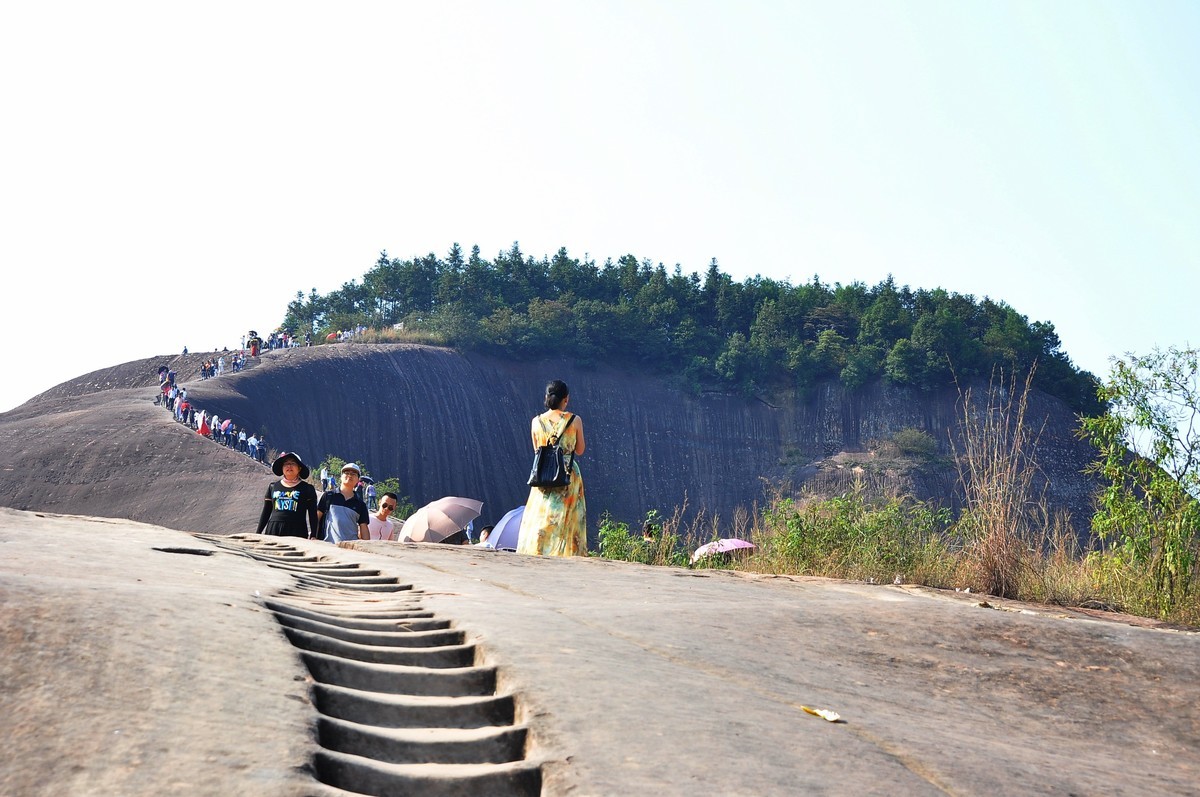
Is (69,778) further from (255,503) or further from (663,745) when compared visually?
(255,503)

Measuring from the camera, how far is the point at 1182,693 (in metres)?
5.07

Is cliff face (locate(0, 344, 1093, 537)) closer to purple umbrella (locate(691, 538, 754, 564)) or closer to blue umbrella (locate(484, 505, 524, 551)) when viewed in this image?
blue umbrella (locate(484, 505, 524, 551))

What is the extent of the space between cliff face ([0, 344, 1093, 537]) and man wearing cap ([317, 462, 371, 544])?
32.3 meters

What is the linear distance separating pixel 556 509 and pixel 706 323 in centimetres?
5920

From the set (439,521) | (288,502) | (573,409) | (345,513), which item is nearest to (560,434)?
(345,513)

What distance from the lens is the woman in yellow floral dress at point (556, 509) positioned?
8883 mm

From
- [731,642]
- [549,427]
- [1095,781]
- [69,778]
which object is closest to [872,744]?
[1095,781]

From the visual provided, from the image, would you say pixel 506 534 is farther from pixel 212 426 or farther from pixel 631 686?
pixel 212 426

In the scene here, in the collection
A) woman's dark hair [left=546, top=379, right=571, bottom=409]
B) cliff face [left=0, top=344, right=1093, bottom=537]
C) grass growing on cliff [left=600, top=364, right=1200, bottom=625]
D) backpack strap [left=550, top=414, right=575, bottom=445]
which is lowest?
grass growing on cliff [left=600, top=364, right=1200, bottom=625]

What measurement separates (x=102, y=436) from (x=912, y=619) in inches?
1262

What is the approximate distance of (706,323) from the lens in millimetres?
67562

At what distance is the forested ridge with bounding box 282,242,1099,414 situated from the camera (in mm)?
59438

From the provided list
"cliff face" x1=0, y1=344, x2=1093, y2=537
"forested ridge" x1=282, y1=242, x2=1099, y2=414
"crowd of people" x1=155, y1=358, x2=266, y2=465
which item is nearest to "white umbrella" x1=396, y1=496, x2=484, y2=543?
"crowd of people" x1=155, y1=358, x2=266, y2=465

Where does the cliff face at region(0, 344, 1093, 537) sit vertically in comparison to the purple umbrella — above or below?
above
